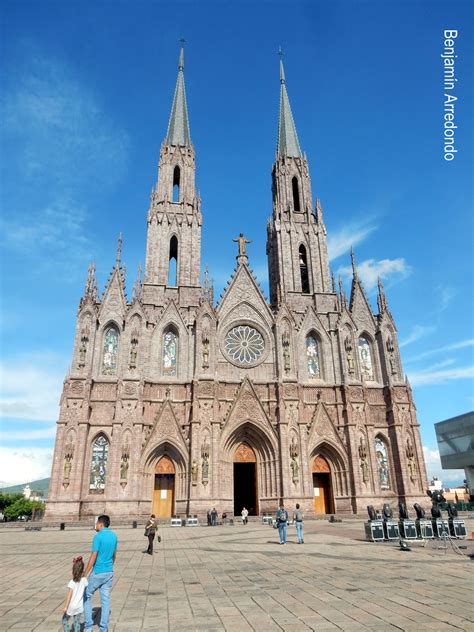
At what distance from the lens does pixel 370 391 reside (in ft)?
116

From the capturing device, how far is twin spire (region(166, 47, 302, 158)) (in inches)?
1772

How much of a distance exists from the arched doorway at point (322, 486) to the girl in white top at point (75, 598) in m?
29.5

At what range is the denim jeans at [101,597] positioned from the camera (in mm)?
5918

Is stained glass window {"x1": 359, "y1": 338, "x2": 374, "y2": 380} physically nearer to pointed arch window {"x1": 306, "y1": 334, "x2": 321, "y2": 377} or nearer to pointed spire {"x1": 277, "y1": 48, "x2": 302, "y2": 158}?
pointed arch window {"x1": 306, "y1": 334, "x2": 321, "y2": 377}

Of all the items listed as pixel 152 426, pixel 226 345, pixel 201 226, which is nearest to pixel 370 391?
pixel 226 345

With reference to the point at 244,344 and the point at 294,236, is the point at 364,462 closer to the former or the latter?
the point at 244,344

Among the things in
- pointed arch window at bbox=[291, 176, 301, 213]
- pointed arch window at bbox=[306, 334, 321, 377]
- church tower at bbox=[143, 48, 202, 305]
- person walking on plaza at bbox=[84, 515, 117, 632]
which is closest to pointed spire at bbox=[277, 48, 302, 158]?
pointed arch window at bbox=[291, 176, 301, 213]

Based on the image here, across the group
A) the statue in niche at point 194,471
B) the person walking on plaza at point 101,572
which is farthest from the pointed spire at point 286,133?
Answer: the person walking on plaza at point 101,572

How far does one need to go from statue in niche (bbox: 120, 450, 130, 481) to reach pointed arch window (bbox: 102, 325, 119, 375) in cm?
614

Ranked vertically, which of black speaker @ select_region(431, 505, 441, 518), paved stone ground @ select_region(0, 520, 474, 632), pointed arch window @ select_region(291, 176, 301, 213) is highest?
pointed arch window @ select_region(291, 176, 301, 213)

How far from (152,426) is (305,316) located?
15087mm

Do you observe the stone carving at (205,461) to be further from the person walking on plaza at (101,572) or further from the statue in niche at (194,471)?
the person walking on plaza at (101,572)

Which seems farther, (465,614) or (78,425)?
(78,425)

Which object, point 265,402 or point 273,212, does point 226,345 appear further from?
point 273,212
